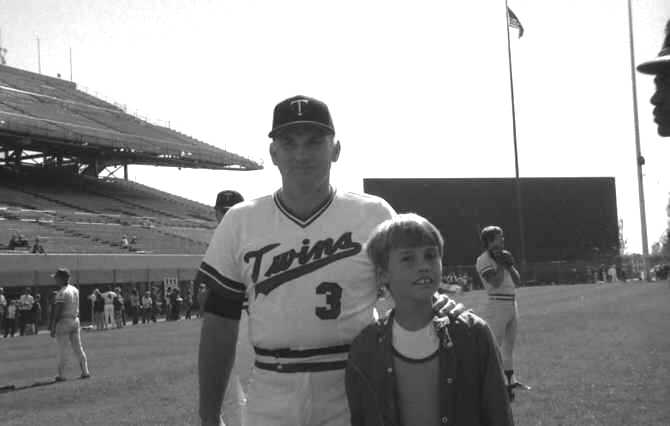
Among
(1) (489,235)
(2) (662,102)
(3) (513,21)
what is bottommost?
(1) (489,235)

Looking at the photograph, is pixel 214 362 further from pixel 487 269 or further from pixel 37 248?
pixel 37 248

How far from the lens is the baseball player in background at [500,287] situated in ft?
30.5

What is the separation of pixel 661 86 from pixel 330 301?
1.46 metres

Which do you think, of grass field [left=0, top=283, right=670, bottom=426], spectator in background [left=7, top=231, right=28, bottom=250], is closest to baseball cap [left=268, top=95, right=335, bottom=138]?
grass field [left=0, top=283, right=670, bottom=426]

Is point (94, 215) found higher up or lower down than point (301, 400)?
higher up

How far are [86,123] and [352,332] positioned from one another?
169ft

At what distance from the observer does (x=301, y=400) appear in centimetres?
306

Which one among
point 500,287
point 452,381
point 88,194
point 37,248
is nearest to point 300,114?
point 452,381

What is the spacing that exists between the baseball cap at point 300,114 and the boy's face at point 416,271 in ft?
2.15

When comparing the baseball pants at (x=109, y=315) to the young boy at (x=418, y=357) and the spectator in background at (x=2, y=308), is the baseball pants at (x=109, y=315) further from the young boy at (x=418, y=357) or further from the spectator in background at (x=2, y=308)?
the young boy at (x=418, y=357)

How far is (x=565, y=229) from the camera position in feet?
193

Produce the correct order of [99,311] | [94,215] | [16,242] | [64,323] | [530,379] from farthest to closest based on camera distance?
[94,215] → [16,242] → [99,311] → [64,323] → [530,379]

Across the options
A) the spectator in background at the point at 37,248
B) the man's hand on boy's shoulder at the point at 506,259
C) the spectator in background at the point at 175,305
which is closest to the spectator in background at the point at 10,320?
the spectator in background at the point at 37,248

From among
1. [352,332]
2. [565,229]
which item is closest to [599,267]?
[565,229]
